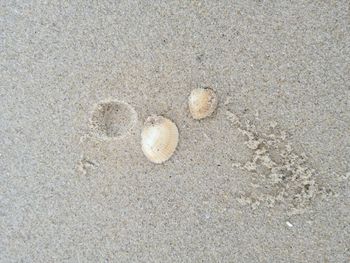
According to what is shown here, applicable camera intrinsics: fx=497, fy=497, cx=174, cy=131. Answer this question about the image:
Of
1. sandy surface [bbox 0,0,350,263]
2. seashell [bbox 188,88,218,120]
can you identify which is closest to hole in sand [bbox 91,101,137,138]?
sandy surface [bbox 0,0,350,263]

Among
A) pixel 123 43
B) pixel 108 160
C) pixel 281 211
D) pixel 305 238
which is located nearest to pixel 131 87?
pixel 123 43

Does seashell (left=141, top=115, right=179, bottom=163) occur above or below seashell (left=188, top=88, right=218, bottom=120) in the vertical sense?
below

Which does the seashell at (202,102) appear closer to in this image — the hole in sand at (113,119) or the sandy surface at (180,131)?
the sandy surface at (180,131)

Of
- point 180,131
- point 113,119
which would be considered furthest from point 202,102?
point 113,119

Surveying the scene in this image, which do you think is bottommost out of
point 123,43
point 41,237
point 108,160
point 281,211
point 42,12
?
point 281,211

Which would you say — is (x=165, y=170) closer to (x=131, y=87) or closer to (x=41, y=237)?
(x=131, y=87)

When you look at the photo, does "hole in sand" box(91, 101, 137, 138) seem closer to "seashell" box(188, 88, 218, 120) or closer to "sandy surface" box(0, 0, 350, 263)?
"sandy surface" box(0, 0, 350, 263)
